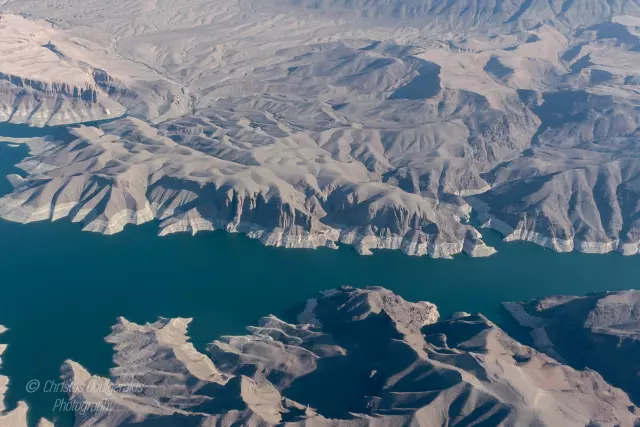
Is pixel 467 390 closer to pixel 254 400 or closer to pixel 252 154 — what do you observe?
pixel 254 400

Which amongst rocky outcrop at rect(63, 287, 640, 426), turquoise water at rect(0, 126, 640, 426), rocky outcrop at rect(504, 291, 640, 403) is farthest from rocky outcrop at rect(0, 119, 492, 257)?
rocky outcrop at rect(63, 287, 640, 426)

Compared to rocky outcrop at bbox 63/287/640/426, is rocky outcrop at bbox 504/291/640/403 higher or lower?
lower

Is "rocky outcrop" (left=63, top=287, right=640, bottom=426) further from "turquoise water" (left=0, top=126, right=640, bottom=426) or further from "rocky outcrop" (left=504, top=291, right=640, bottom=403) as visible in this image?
"rocky outcrop" (left=504, top=291, right=640, bottom=403)

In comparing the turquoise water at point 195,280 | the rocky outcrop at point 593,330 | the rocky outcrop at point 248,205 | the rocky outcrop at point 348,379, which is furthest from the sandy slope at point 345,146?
the rocky outcrop at point 348,379

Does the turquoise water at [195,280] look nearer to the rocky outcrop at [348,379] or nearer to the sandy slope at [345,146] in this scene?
the sandy slope at [345,146]

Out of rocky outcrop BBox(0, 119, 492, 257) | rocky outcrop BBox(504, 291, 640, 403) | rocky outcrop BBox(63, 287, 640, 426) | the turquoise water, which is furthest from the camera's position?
rocky outcrop BBox(0, 119, 492, 257)

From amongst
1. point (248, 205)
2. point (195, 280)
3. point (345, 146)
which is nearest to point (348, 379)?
point (195, 280)
